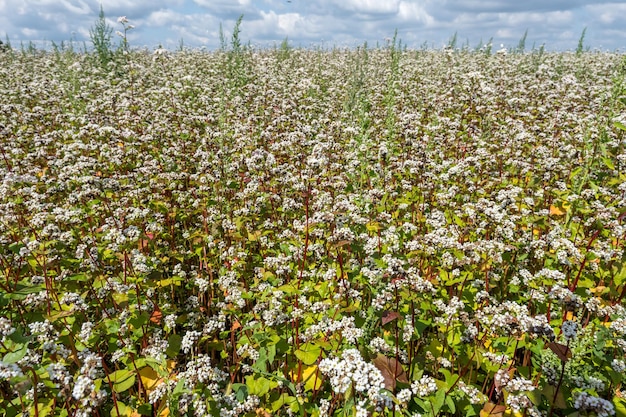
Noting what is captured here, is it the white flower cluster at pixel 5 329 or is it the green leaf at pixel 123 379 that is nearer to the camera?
the white flower cluster at pixel 5 329

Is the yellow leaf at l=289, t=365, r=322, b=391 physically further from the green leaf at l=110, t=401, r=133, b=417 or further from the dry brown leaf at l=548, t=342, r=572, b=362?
the dry brown leaf at l=548, t=342, r=572, b=362

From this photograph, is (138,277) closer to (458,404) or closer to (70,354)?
(70,354)

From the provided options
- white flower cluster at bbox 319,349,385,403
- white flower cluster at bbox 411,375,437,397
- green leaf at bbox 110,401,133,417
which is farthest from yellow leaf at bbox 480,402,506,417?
green leaf at bbox 110,401,133,417

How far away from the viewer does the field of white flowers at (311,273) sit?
12.4 feet

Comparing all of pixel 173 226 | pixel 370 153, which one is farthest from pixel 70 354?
pixel 370 153

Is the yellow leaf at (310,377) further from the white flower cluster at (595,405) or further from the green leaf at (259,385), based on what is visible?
the white flower cluster at (595,405)

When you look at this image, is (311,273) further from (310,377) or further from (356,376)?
(356,376)

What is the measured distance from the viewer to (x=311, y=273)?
5457mm

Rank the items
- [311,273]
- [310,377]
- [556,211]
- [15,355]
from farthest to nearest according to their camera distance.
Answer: [556,211] < [311,273] < [310,377] < [15,355]

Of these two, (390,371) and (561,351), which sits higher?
(561,351)

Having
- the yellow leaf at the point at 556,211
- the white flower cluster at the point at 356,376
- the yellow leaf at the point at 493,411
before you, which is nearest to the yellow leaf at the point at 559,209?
the yellow leaf at the point at 556,211

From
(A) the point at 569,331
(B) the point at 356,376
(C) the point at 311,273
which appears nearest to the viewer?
(B) the point at 356,376

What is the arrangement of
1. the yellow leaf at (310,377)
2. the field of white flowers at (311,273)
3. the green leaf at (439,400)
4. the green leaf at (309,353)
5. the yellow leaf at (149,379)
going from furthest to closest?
the yellow leaf at (149,379), the yellow leaf at (310,377), the green leaf at (309,353), the field of white flowers at (311,273), the green leaf at (439,400)

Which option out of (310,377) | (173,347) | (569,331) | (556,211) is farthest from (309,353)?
(556,211)
